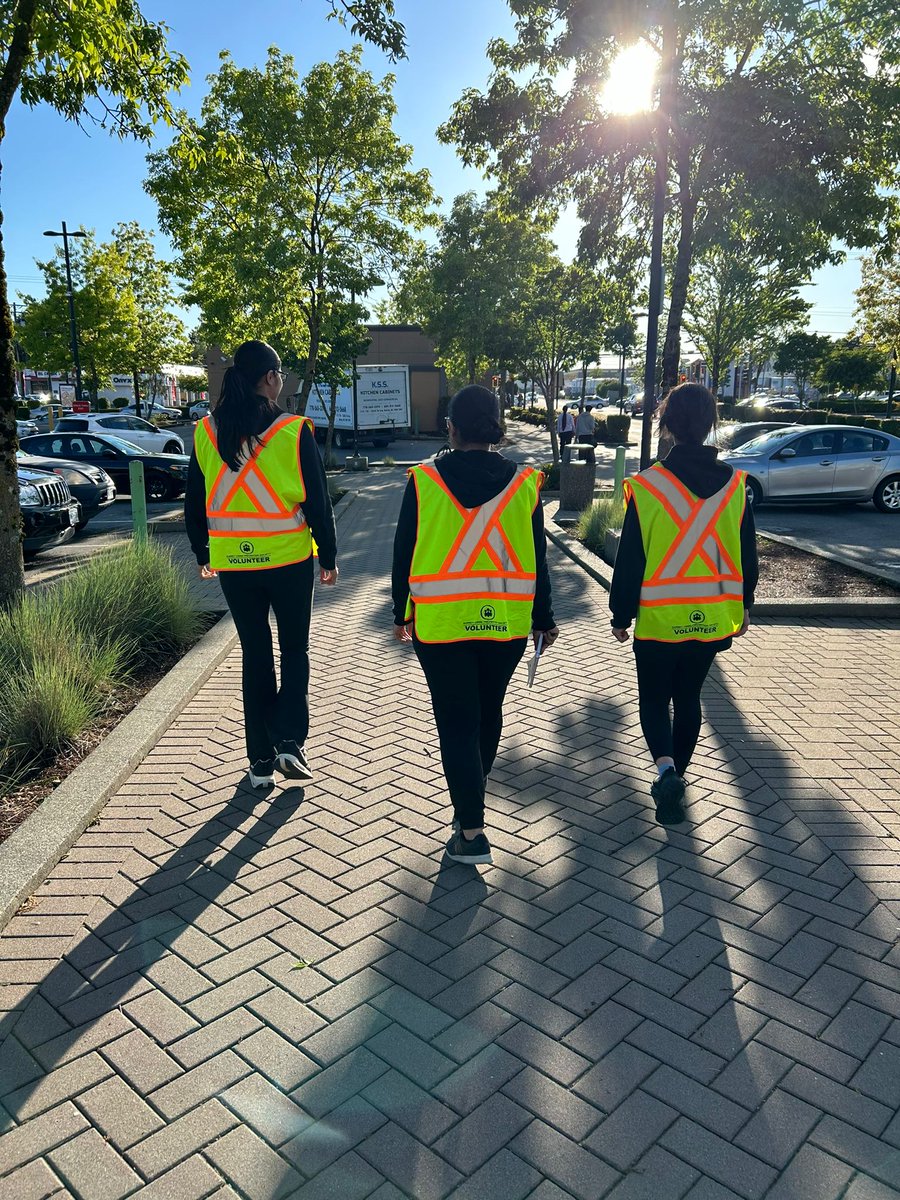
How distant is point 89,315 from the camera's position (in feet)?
128

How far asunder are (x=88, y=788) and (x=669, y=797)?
8.48 feet

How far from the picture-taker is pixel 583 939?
122 inches

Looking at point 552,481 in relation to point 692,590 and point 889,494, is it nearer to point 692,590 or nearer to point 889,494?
point 889,494

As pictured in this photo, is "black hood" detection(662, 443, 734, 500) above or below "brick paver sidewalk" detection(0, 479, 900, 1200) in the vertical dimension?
above

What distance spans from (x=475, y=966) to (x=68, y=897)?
1561mm

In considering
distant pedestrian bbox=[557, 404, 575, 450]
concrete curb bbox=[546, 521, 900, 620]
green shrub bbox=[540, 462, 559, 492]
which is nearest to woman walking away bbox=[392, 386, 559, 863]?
concrete curb bbox=[546, 521, 900, 620]

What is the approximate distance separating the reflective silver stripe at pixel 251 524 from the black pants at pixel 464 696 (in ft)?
2.99

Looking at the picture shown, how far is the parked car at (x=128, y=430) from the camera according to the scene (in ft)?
67.6

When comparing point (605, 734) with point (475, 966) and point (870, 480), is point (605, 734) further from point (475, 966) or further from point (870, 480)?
point (870, 480)

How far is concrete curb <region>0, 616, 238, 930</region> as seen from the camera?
3369 mm

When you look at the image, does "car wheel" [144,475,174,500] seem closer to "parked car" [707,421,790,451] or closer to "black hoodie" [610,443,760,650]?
"parked car" [707,421,790,451]

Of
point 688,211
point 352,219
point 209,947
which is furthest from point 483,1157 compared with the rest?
point 352,219

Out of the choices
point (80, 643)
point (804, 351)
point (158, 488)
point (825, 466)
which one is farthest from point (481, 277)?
point (804, 351)

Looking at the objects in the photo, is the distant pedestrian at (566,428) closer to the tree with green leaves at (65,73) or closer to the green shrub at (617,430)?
the green shrub at (617,430)
